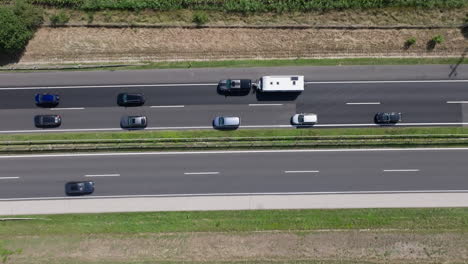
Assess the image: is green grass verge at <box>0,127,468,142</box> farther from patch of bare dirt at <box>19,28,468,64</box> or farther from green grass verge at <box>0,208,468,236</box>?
green grass verge at <box>0,208,468,236</box>

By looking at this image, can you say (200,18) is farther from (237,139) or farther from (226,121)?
(237,139)

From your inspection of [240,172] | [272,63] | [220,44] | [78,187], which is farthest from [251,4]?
[78,187]

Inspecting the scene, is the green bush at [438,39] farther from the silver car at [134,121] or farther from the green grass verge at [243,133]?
the silver car at [134,121]

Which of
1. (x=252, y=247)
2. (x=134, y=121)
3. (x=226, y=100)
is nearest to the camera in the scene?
(x=252, y=247)

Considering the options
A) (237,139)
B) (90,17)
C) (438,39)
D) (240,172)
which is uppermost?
(90,17)

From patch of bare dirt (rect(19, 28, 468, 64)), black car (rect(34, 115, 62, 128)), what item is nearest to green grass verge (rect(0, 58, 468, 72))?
patch of bare dirt (rect(19, 28, 468, 64))
